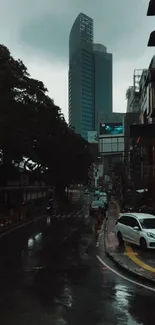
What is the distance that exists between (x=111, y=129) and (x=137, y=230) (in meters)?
94.4

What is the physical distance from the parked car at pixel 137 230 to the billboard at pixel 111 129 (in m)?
89.8

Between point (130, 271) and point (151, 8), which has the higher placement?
point (151, 8)

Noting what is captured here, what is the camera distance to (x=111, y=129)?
11544cm

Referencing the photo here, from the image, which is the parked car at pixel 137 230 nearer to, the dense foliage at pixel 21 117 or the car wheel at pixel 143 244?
the car wheel at pixel 143 244

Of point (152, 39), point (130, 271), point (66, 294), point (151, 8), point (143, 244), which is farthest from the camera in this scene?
point (152, 39)

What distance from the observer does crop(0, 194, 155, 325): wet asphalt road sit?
364 inches

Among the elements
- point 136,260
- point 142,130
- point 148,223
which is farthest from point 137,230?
point 142,130

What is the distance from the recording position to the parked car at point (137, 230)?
21.1m

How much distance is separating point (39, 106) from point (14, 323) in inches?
1512

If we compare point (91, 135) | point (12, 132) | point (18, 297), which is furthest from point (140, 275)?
point (91, 135)

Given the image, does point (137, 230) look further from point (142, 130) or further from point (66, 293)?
point (142, 130)

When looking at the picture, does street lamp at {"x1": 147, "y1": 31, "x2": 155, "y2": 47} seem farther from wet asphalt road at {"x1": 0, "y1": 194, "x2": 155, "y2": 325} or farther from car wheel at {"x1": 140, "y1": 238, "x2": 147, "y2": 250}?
wet asphalt road at {"x1": 0, "y1": 194, "x2": 155, "y2": 325}

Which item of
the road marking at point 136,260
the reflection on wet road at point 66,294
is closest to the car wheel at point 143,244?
the road marking at point 136,260

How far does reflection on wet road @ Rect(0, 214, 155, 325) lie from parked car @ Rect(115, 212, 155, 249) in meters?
2.65
